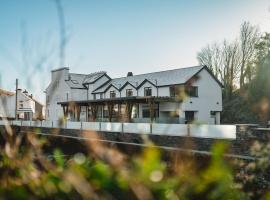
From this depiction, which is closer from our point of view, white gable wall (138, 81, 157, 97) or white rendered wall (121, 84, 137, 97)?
white gable wall (138, 81, 157, 97)

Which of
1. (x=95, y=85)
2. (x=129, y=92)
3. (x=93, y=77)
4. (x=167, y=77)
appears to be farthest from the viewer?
(x=93, y=77)

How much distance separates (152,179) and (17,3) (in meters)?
2.04

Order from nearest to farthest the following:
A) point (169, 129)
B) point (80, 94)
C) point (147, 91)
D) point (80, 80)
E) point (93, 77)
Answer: point (169, 129) < point (147, 91) < point (80, 94) < point (93, 77) < point (80, 80)

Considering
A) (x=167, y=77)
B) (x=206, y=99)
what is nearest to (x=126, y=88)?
(x=167, y=77)

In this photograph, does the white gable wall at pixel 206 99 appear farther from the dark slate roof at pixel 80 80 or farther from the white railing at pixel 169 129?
the dark slate roof at pixel 80 80

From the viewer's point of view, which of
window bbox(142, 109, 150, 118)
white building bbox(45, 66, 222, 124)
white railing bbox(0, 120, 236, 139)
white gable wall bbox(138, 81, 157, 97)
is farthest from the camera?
white gable wall bbox(138, 81, 157, 97)

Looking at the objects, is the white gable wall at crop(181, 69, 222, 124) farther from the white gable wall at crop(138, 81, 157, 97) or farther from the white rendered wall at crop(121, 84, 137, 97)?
the white rendered wall at crop(121, 84, 137, 97)

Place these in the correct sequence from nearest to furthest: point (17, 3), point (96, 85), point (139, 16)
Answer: point (17, 3) < point (139, 16) < point (96, 85)

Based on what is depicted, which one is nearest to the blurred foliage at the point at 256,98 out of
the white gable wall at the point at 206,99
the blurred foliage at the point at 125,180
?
the white gable wall at the point at 206,99

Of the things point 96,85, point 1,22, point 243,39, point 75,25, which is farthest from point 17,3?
point 243,39

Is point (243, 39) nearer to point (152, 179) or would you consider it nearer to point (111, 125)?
point (111, 125)

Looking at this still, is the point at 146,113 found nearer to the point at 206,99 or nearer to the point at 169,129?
the point at 206,99

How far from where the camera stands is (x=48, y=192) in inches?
56.1

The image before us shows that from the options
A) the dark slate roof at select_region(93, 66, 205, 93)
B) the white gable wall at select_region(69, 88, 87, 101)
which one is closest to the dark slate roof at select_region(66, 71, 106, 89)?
the white gable wall at select_region(69, 88, 87, 101)
